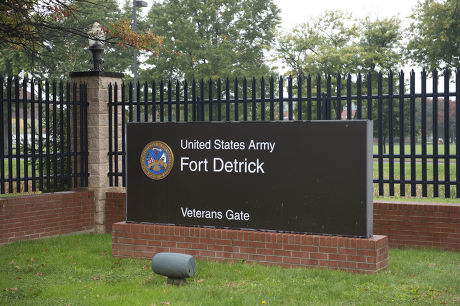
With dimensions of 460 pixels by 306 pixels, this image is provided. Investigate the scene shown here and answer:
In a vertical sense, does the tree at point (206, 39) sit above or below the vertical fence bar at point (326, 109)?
above

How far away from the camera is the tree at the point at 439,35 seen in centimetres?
3194

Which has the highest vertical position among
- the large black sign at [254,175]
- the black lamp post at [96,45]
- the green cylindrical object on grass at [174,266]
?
the black lamp post at [96,45]

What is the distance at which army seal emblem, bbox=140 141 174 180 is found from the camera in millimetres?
8422

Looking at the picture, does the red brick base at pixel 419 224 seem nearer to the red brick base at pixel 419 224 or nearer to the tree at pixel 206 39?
the red brick base at pixel 419 224

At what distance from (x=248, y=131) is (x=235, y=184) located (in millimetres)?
716

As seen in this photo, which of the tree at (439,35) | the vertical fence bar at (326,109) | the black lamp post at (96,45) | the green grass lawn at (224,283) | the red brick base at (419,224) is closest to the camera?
the green grass lawn at (224,283)

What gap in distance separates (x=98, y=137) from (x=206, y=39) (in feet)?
97.8

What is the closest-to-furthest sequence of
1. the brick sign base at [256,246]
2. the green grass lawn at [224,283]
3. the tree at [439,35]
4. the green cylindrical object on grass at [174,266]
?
the green grass lawn at [224,283] → the green cylindrical object on grass at [174,266] → the brick sign base at [256,246] → the tree at [439,35]

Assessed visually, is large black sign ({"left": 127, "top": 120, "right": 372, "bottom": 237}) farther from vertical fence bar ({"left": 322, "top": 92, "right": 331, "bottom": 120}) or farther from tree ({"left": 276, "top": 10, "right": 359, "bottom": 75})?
tree ({"left": 276, "top": 10, "right": 359, "bottom": 75})

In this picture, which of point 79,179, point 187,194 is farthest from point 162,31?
point 187,194

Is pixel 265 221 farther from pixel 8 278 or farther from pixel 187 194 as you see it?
pixel 8 278

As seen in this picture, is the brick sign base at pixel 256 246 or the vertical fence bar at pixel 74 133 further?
the vertical fence bar at pixel 74 133

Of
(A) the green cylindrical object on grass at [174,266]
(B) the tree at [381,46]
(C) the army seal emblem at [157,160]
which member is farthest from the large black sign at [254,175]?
(B) the tree at [381,46]

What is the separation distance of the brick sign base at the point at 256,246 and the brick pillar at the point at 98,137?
2160 millimetres
